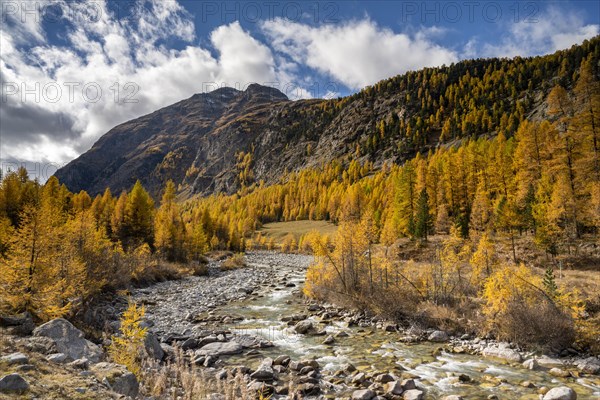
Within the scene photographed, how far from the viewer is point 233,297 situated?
110ft

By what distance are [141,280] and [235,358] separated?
28395mm

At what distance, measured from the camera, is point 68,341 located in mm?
12305

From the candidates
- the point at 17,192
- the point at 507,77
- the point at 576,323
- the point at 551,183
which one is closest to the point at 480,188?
the point at 551,183

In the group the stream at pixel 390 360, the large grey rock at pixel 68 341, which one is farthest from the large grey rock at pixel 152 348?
the stream at pixel 390 360

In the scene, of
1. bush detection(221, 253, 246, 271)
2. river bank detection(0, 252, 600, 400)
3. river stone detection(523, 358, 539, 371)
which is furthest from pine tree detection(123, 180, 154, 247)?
river stone detection(523, 358, 539, 371)

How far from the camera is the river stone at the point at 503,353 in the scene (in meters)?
16.5

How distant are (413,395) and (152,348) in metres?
11.5

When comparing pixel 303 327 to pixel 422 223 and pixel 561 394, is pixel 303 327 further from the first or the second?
pixel 422 223

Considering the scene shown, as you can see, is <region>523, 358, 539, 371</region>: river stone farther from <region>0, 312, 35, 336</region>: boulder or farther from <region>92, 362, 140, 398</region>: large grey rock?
<region>0, 312, 35, 336</region>: boulder

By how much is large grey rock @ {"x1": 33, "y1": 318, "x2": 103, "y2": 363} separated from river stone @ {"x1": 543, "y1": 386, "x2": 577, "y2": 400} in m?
16.9

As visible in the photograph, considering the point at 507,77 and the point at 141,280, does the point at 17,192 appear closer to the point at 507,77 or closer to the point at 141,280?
the point at 141,280

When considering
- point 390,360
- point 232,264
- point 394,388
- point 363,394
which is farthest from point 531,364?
point 232,264

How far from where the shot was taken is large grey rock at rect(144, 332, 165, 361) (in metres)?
14.5

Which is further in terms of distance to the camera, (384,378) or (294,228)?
(294,228)
